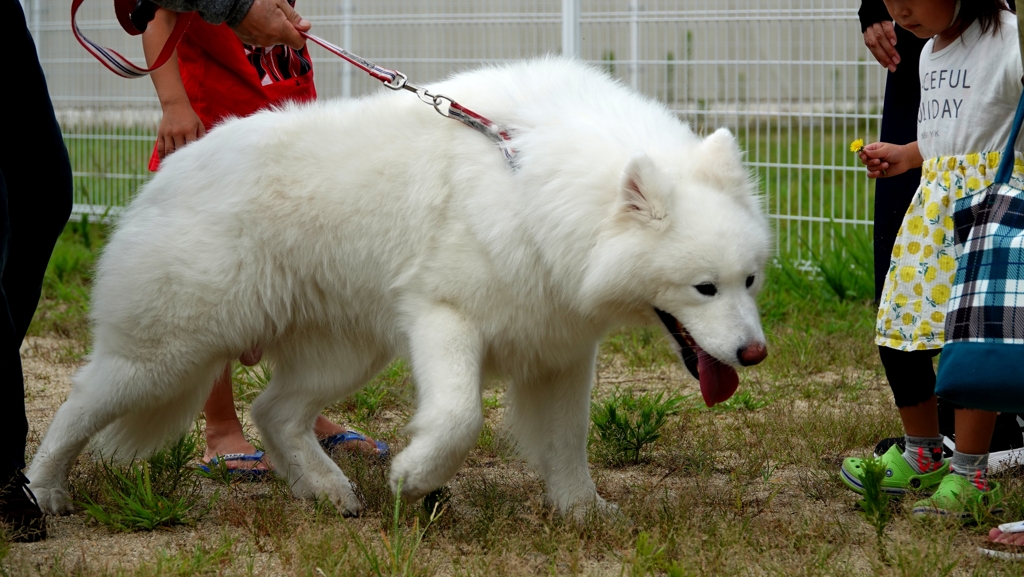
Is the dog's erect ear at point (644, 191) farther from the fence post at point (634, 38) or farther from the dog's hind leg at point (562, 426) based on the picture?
the fence post at point (634, 38)

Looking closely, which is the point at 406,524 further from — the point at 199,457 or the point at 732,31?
the point at 732,31

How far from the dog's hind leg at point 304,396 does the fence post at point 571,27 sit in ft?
12.3

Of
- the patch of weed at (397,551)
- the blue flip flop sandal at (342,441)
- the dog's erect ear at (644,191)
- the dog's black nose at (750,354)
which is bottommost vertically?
the blue flip flop sandal at (342,441)

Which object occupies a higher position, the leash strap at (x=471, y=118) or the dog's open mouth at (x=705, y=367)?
the leash strap at (x=471, y=118)

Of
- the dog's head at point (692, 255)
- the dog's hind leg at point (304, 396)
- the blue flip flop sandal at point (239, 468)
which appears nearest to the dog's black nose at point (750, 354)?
the dog's head at point (692, 255)

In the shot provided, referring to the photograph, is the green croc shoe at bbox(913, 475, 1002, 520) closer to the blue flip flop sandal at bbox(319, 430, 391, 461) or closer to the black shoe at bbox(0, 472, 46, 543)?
the blue flip flop sandal at bbox(319, 430, 391, 461)

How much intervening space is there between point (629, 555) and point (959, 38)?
63.3 inches

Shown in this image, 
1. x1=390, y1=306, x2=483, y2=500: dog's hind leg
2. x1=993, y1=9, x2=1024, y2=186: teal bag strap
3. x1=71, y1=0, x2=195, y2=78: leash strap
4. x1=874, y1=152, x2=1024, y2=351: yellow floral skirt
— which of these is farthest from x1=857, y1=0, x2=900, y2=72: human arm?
x1=71, y1=0, x2=195, y2=78: leash strap

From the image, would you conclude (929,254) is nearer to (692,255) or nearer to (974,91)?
(974,91)

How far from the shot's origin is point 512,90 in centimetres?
305

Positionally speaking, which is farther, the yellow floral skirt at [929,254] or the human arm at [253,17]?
the human arm at [253,17]

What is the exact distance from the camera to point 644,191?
2650 mm

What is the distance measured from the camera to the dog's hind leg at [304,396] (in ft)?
11.0

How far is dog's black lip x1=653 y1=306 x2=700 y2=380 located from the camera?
9.27ft
